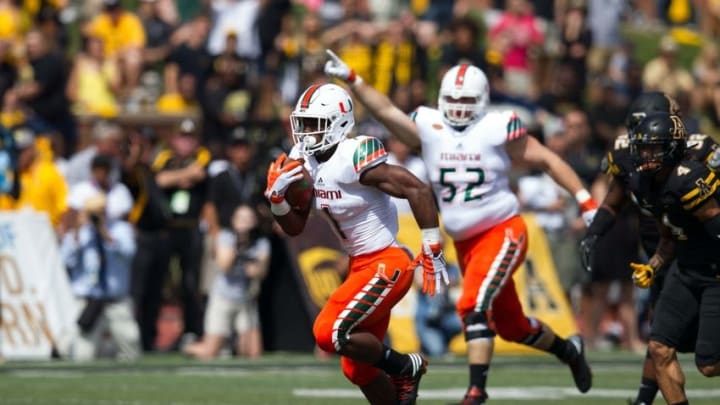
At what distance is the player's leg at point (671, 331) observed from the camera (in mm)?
8914

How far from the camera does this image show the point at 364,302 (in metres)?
8.70

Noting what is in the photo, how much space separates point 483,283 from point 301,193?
1.92 m

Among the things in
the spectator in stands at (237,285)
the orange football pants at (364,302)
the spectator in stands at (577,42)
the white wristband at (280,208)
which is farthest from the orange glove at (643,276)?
the spectator in stands at (577,42)

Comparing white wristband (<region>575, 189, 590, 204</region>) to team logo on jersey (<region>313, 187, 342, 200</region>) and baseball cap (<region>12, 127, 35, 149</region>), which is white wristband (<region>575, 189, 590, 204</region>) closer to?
team logo on jersey (<region>313, 187, 342, 200</region>)

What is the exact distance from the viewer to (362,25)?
18.6 m

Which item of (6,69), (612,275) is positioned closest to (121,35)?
(6,69)

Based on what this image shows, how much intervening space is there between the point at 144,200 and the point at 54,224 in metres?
0.98

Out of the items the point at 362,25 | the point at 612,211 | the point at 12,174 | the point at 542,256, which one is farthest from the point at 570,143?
the point at 612,211

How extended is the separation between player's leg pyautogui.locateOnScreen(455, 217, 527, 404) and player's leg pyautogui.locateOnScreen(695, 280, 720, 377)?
163 cm

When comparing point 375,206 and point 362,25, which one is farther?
point 362,25

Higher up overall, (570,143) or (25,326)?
(570,143)

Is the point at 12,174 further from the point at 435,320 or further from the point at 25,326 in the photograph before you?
the point at 435,320

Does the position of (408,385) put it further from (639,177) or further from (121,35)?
(121,35)

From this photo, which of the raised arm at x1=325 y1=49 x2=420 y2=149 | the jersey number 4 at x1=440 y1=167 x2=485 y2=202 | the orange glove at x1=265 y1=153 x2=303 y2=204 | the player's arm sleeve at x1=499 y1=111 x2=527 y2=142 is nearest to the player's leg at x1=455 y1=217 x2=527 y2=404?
the jersey number 4 at x1=440 y1=167 x2=485 y2=202
